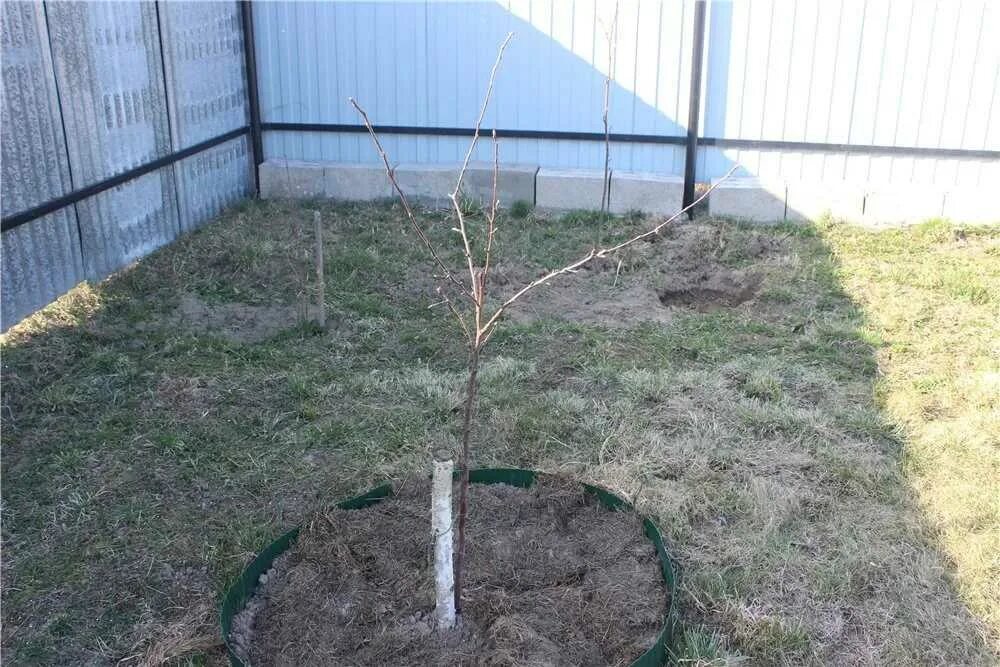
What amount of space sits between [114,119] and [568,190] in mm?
3585

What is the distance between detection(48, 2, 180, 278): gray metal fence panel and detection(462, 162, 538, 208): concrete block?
7.96 feet

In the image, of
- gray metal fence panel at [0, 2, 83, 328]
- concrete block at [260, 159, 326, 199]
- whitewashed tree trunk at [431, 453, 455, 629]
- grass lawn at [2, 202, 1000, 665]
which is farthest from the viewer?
concrete block at [260, 159, 326, 199]

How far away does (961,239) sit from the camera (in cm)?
734

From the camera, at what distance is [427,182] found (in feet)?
26.8

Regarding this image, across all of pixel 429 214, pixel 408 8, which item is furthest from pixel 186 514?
pixel 408 8

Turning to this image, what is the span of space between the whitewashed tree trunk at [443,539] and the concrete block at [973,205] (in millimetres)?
6061

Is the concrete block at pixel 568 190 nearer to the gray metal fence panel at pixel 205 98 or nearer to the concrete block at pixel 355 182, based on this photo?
the concrete block at pixel 355 182

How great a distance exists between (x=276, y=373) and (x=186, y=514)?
1.32 metres

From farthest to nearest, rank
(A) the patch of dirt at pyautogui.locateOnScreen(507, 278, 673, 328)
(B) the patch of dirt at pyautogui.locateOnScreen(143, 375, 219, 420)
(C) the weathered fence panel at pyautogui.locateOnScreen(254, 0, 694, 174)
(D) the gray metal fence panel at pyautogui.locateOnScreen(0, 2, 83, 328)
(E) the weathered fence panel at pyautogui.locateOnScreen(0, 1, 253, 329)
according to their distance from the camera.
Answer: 1. (C) the weathered fence panel at pyautogui.locateOnScreen(254, 0, 694, 174)
2. (A) the patch of dirt at pyautogui.locateOnScreen(507, 278, 673, 328)
3. (E) the weathered fence panel at pyautogui.locateOnScreen(0, 1, 253, 329)
4. (D) the gray metal fence panel at pyautogui.locateOnScreen(0, 2, 83, 328)
5. (B) the patch of dirt at pyautogui.locateOnScreen(143, 375, 219, 420)

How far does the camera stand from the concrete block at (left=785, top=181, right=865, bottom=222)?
770 centimetres

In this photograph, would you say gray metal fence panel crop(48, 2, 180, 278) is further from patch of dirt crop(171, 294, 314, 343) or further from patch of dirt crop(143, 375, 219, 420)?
patch of dirt crop(143, 375, 219, 420)

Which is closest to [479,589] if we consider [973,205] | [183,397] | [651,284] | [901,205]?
[183,397]

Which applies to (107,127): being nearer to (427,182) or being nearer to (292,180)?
(292,180)

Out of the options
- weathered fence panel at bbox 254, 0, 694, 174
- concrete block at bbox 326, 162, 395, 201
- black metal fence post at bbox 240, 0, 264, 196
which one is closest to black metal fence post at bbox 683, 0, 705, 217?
weathered fence panel at bbox 254, 0, 694, 174
